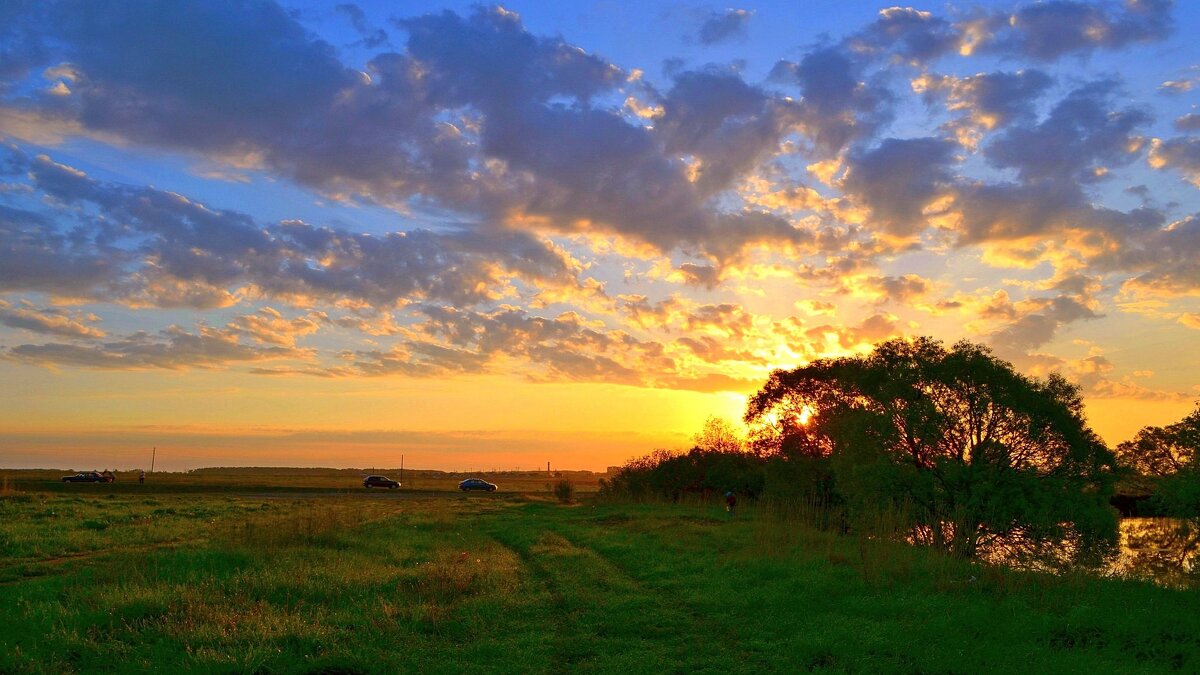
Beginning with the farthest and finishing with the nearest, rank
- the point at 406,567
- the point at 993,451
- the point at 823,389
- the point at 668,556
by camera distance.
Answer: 1. the point at 823,389
2. the point at 993,451
3. the point at 668,556
4. the point at 406,567

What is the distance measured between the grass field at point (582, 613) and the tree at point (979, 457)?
14.6 feet

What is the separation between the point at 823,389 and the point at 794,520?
73.1 ft

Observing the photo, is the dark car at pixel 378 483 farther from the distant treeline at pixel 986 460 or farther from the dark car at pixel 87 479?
the distant treeline at pixel 986 460

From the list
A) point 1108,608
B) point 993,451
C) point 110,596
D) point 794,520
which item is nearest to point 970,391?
point 993,451

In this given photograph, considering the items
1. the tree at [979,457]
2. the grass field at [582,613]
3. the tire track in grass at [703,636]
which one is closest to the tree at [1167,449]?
the tree at [979,457]

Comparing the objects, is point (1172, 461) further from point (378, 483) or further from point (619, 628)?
point (378, 483)

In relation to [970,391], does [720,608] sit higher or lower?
lower

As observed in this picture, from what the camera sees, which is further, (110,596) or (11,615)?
(110,596)

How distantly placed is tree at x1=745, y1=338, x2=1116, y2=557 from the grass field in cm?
446

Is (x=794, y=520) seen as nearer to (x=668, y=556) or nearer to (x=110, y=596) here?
(x=668, y=556)

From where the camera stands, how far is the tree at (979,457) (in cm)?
2345

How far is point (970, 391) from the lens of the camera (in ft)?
86.0

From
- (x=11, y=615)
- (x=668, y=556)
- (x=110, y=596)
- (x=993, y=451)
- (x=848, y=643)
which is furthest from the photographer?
(x=993, y=451)

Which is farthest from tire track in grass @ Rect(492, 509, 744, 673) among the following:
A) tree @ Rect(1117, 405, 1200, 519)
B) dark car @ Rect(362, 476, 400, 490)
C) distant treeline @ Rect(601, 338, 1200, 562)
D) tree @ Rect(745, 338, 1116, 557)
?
dark car @ Rect(362, 476, 400, 490)
